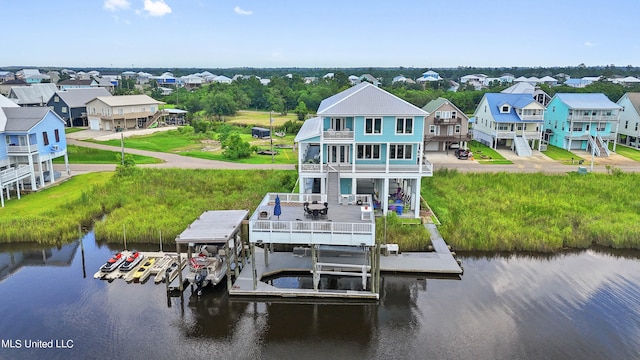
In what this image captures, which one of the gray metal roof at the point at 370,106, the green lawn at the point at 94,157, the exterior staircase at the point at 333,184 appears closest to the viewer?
the exterior staircase at the point at 333,184

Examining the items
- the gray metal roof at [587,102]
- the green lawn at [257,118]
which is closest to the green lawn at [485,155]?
the gray metal roof at [587,102]

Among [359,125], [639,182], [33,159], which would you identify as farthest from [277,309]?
[639,182]

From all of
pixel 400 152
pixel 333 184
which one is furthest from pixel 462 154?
pixel 333 184

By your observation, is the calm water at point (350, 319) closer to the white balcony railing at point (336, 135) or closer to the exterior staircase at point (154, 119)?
the white balcony railing at point (336, 135)

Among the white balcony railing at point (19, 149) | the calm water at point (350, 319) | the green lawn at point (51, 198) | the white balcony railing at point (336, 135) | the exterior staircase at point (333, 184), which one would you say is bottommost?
the calm water at point (350, 319)

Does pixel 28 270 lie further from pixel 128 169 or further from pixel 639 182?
pixel 639 182

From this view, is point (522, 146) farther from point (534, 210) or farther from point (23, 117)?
point (23, 117)
